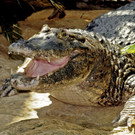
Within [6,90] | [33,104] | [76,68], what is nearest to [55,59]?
[76,68]

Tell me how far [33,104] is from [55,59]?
1.02 metres

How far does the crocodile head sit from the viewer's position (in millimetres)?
2779

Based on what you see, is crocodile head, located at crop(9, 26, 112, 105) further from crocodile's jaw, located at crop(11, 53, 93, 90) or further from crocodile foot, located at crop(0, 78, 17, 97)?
crocodile foot, located at crop(0, 78, 17, 97)

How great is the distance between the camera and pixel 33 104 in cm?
367

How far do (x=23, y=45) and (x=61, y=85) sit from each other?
70cm

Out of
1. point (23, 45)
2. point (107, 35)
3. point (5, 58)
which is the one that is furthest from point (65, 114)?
point (5, 58)

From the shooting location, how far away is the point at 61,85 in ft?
9.98

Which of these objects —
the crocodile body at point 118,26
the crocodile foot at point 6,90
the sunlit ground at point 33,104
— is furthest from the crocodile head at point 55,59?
the crocodile foot at point 6,90

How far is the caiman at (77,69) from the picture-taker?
282 cm

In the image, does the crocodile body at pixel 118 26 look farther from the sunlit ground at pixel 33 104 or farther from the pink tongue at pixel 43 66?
the sunlit ground at pixel 33 104

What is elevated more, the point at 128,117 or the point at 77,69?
the point at 77,69

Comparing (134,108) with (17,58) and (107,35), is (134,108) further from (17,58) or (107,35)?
(17,58)

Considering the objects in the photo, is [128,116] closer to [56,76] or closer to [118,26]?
[56,76]

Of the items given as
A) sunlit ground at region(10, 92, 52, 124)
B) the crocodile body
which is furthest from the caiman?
the crocodile body
